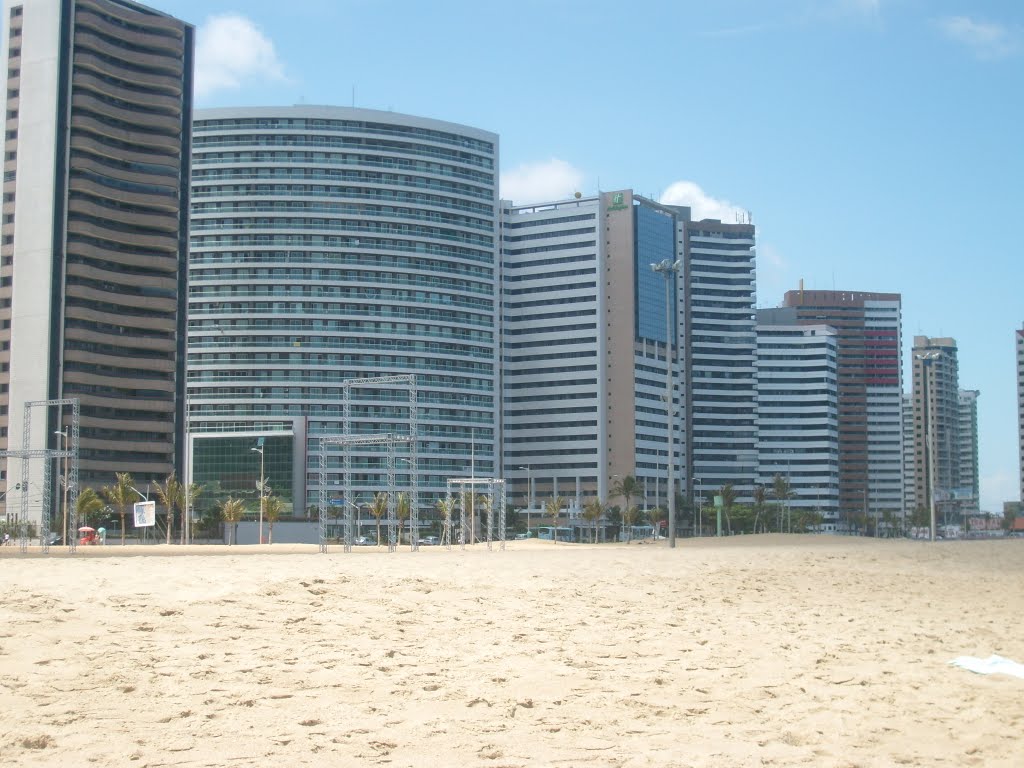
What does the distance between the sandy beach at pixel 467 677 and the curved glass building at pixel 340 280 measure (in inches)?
5253

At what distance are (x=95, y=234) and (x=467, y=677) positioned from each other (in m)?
122

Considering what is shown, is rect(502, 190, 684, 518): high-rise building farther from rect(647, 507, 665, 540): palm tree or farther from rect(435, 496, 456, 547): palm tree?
rect(435, 496, 456, 547): palm tree

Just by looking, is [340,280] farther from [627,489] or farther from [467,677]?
[467,677]

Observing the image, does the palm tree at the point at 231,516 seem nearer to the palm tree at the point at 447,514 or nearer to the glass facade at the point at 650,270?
the palm tree at the point at 447,514

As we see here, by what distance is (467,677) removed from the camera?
34.4 ft

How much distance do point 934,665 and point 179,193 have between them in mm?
129080

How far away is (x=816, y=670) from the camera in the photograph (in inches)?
458

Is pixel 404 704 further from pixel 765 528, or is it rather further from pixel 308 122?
pixel 765 528

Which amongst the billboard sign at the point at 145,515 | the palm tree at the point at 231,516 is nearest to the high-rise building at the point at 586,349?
the palm tree at the point at 231,516

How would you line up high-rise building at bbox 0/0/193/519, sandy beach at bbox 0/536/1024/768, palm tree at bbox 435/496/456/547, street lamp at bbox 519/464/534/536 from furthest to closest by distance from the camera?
street lamp at bbox 519/464/534/536 → high-rise building at bbox 0/0/193/519 → palm tree at bbox 435/496/456/547 → sandy beach at bbox 0/536/1024/768

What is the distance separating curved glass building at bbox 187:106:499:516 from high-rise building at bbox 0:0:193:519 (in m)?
23.4

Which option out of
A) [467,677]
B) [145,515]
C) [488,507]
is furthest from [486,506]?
[467,677]

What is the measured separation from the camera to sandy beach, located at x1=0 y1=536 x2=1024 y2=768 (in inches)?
323

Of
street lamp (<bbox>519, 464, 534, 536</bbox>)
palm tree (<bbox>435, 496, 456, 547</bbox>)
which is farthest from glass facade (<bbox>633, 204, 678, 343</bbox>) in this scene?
palm tree (<bbox>435, 496, 456, 547</bbox>)
